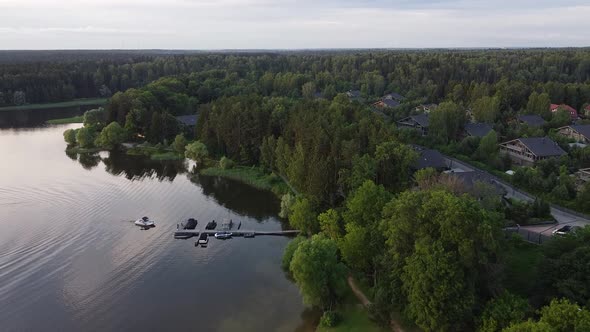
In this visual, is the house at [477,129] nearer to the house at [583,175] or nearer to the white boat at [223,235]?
the house at [583,175]

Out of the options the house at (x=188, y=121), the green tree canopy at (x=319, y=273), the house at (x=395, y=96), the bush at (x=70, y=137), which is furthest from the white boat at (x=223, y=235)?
the house at (x=395, y=96)

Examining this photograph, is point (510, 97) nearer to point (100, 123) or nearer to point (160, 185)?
point (160, 185)

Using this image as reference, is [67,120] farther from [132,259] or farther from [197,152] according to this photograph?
[132,259]

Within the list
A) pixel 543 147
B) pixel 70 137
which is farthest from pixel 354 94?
pixel 70 137

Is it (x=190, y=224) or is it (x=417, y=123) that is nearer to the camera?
(x=190, y=224)

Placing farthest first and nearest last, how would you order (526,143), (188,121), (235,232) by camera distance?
(188,121), (526,143), (235,232)
